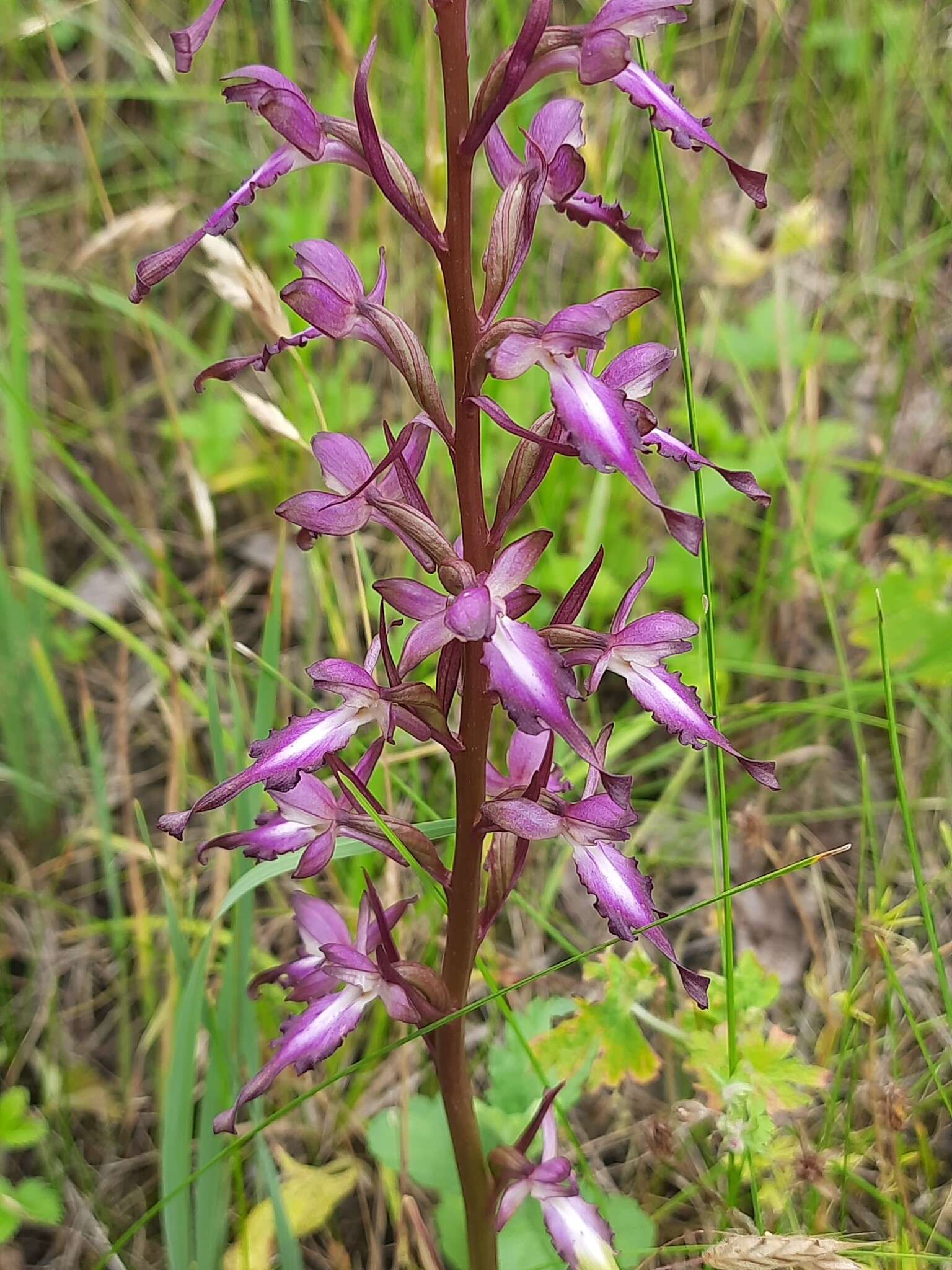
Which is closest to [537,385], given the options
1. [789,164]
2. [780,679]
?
[780,679]

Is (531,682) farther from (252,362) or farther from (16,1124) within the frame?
(16,1124)

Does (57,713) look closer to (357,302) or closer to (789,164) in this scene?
(357,302)

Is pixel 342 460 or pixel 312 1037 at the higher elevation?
pixel 342 460

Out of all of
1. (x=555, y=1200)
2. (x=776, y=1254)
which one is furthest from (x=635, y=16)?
(x=555, y=1200)

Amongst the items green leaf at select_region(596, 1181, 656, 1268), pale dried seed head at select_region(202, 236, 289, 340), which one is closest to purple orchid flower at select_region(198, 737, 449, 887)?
green leaf at select_region(596, 1181, 656, 1268)

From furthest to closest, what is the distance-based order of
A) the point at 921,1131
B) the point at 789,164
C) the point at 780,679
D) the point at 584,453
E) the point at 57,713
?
the point at 789,164 → the point at 780,679 → the point at 57,713 → the point at 921,1131 → the point at 584,453

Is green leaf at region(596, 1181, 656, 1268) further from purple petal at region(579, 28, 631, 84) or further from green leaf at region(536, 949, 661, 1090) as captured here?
purple petal at region(579, 28, 631, 84)
